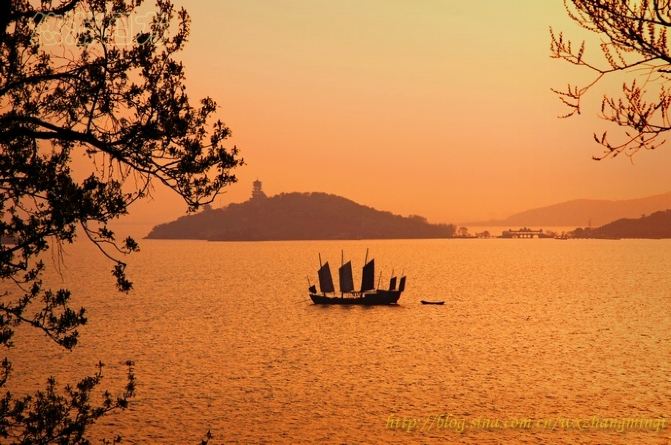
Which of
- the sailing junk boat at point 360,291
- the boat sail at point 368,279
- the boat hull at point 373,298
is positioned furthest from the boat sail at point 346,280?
the boat sail at point 368,279

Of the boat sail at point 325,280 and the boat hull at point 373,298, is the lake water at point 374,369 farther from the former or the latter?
the boat sail at point 325,280

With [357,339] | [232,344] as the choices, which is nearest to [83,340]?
[232,344]

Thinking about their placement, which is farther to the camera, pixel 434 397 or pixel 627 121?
pixel 434 397

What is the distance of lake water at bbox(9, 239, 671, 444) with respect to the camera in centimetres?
3353

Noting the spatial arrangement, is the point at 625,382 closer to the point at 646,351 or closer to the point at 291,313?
the point at 646,351

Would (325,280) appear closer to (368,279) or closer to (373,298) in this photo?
(368,279)

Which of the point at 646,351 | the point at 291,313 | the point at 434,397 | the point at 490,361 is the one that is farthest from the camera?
the point at 291,313

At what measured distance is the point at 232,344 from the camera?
211 feet

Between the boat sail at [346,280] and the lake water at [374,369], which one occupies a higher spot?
the boat sail at [346,280]

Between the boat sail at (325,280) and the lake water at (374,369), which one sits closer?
the lake water at (374,369)

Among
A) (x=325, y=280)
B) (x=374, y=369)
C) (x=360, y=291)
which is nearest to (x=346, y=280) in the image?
(x=360, y=291)

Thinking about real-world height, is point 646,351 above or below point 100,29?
below

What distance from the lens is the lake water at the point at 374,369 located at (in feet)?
110

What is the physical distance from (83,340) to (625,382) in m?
52.0
